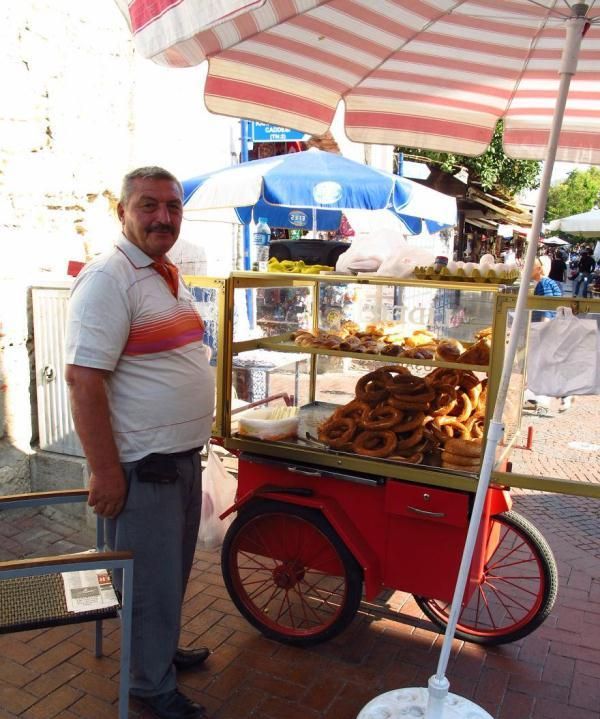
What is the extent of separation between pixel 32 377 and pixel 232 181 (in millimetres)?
3156

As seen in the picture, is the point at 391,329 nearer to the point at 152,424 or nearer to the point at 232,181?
the point at 152,424

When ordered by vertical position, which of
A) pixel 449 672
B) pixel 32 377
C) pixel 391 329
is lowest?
pixel 449 672

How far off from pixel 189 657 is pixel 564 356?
2.23 m

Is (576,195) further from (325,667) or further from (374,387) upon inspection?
(325,667)

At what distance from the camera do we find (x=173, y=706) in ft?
8.57

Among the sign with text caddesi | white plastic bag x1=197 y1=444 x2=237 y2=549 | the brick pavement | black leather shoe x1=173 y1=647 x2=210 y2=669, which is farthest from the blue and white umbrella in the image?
black leather shoe x1=173 y1=647 x2=210 y2=669

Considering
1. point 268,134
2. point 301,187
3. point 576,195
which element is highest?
point 576,195

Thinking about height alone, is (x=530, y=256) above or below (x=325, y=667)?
above

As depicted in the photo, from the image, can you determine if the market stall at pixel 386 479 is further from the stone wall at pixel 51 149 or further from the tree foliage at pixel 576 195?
the tree foliage at pixel 576 195

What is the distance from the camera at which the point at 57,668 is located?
2.99 m

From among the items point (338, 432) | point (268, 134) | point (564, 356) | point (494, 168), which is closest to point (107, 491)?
point (338, 432)

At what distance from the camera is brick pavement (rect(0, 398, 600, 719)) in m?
2.79

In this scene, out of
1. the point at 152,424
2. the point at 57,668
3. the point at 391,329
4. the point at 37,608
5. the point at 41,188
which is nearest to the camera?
the point at 37,608

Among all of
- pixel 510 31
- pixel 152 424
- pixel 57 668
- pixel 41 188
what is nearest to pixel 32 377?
pixel 41 188
